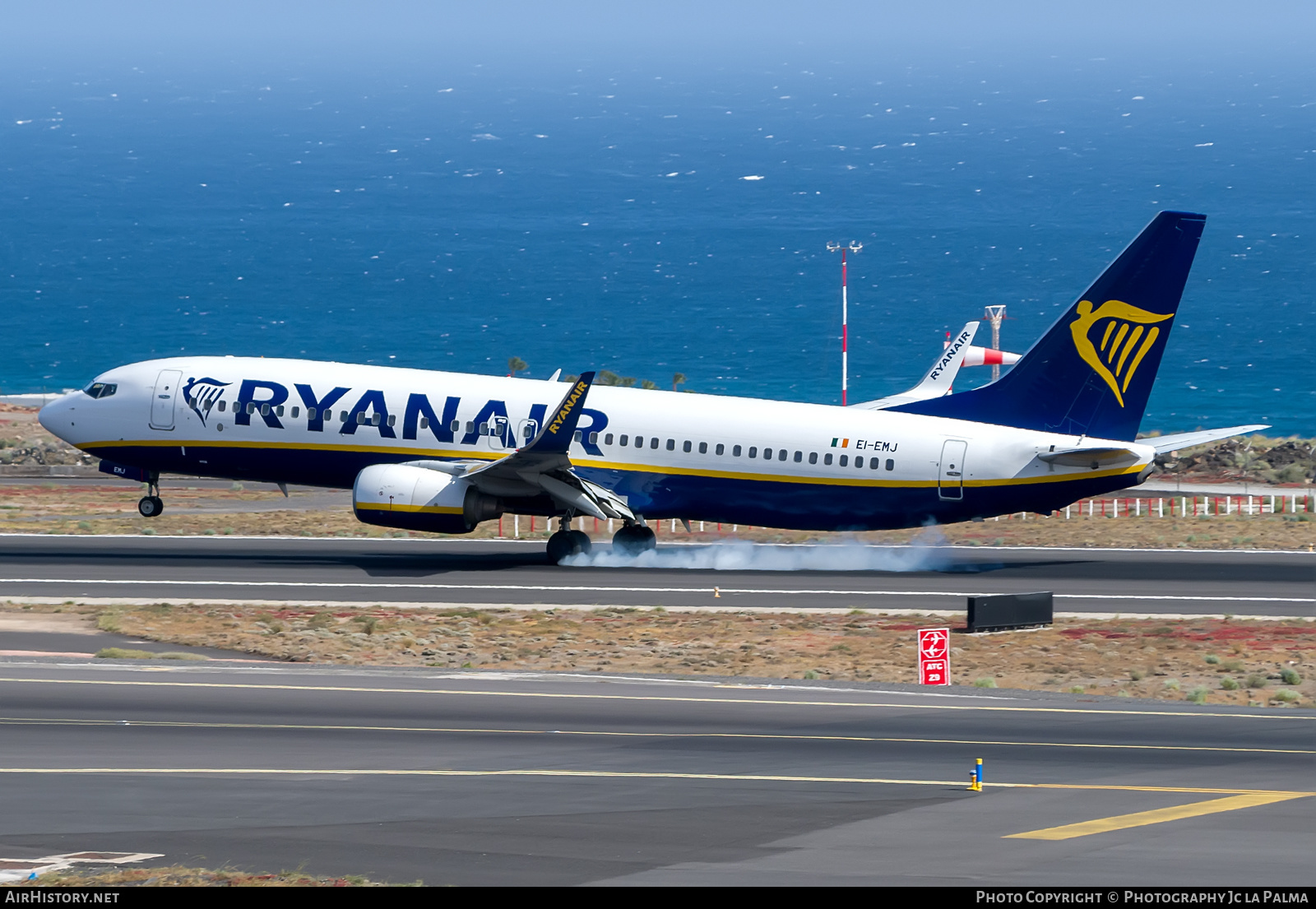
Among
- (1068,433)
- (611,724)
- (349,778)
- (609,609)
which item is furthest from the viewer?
(1068,433)

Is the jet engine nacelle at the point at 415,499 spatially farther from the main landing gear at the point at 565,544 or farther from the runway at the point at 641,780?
the runway at the point at 641,780

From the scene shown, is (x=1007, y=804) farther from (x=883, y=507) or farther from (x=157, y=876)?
(x=883, y=507)

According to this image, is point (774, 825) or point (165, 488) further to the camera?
point (165, 488)

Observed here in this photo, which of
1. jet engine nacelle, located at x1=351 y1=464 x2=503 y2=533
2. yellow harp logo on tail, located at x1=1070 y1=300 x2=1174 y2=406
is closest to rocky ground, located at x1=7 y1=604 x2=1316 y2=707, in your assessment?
jet engine nacelle, located at x1=351 y1=464 x2=503 y2=533

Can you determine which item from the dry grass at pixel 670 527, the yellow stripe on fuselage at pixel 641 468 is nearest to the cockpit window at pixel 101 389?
the yellow stripe on fuselage at pixel 641 468

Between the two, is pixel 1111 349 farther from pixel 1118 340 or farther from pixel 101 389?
pixel 101 389

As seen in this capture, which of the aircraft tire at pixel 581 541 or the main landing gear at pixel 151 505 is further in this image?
the main landing gear at pixel 151 505

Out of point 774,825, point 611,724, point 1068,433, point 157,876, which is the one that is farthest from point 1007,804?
point 1068,433

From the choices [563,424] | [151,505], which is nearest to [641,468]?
[563,424]

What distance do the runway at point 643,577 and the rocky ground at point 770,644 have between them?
5.99ft

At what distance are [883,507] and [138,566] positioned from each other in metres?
18.6

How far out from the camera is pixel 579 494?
137ft

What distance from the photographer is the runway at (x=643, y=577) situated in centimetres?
3831

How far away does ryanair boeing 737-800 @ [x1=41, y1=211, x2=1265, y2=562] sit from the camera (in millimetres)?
40000
